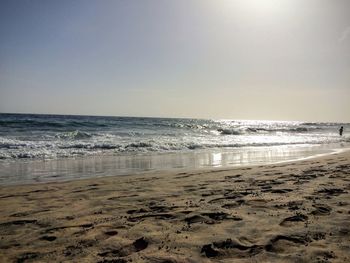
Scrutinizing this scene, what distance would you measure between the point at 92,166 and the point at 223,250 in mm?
9305

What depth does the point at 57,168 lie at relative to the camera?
11.9 m

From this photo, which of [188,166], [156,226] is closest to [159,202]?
[156,226]

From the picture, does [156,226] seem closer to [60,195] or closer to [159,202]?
[159,202]

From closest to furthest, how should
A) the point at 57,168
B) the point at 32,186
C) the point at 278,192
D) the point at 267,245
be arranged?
the point at 267,245 < the point at 278,192 < the point at 32,186 < the point at 57,168

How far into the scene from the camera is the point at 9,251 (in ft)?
13.0

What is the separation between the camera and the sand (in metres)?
3.78

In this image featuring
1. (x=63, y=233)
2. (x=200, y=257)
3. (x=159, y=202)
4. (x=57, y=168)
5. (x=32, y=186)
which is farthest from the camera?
(x=57, y=168)

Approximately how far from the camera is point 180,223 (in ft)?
15.8

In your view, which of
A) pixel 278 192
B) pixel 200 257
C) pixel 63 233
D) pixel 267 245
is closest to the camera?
pixel 200 257

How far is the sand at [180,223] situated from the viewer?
3777mm

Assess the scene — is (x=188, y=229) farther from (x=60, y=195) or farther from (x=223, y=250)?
(x=60, y=195)

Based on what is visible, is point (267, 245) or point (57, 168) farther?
point (57, 168)

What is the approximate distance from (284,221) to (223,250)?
1.34 metres

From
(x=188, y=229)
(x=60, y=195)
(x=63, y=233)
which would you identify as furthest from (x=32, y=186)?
(x=188, y=229)
